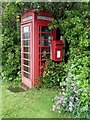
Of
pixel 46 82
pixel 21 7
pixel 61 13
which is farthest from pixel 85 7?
pixel 46 82

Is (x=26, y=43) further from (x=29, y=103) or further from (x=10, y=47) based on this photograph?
(x=29, y=103)

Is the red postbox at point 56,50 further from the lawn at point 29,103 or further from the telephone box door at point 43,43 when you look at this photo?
the lawn at point 29,103

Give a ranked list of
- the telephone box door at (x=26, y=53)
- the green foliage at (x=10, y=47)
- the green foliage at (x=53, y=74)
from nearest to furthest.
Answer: the green foliage at (x=53, y=74) → the telephone box door at (x=26, y=53) → the green foliage at (x=10, y=47)

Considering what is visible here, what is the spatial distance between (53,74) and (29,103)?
4.41 feet

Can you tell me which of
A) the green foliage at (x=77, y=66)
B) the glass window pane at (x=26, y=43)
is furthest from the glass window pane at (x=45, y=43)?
the green foliage at (x=77, y=66)

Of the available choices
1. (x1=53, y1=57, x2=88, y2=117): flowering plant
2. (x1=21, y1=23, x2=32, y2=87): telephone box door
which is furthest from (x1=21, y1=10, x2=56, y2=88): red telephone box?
(x1=53, y1=57, x2=88, y2=117): flowering plant

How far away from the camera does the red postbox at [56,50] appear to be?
533 cm


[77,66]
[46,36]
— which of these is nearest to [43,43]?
[46,36]

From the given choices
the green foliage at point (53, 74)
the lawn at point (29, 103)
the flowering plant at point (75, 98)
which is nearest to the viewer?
the flowering plant at point (75, 98)

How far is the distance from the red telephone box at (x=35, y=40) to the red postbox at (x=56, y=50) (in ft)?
0.79

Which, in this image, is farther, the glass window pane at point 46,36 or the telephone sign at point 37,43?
the glass window pane at point 46,36

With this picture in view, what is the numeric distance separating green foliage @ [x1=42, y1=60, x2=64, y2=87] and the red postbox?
19 cm

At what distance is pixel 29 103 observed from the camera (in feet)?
14.3

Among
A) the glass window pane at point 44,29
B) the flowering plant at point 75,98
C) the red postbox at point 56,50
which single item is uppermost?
the glass window pane at point 44,29
